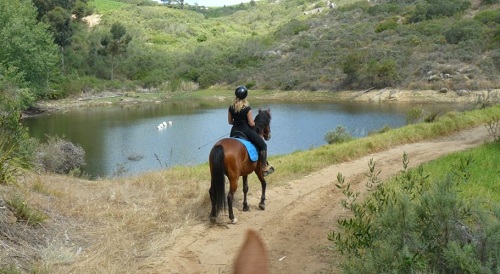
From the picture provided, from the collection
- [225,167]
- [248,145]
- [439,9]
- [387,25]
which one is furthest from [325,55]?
[225,167]

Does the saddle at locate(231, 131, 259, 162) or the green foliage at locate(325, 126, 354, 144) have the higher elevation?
the saddle at locate(231, 131, 259, 162)

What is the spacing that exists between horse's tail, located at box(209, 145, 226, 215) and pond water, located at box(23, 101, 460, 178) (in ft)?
28.8

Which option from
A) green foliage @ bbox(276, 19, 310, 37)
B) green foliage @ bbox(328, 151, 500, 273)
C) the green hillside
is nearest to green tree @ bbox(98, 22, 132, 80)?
the green hillside

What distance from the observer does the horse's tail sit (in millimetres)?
6887

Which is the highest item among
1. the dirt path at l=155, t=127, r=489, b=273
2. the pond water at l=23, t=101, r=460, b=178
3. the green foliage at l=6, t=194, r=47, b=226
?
the green foliage at l=6, t=194, r=47, b=226

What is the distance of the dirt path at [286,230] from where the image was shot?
19.1 ft

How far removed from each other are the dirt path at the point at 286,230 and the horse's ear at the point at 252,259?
16.0ft

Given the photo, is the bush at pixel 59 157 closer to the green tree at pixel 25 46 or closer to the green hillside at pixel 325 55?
the green tree at pixel 25 46

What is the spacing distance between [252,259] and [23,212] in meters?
5.85

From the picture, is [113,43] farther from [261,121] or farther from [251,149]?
[251,149]

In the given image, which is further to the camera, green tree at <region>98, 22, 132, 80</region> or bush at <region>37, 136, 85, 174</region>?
green tree at <region>98, 22, 132, 80</region>

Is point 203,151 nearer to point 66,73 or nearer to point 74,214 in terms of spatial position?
point 74,214

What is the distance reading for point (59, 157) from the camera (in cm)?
1570

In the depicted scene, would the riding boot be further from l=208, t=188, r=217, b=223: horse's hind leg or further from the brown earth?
l=208, t=188, r=217, b=223: horse's hind leg
